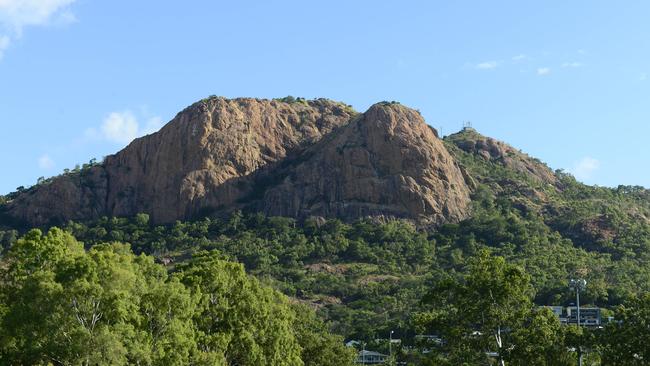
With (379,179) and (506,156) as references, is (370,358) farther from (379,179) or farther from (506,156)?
(506,156)

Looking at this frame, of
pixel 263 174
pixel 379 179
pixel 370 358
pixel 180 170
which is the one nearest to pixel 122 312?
pixel 370 358

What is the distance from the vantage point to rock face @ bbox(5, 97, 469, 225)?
157500 millimetres

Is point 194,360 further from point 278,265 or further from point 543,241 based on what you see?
point 543,241

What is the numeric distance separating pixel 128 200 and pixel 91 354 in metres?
129

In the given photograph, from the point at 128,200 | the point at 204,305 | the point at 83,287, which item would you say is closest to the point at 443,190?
the point at 128,200

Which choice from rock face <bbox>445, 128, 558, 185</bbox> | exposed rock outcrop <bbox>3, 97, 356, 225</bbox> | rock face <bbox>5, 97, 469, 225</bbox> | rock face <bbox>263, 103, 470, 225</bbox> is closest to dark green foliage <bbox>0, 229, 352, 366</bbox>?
rock face <bbox>263, 103, 470, 225</bbox>

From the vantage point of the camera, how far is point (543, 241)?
145 metres

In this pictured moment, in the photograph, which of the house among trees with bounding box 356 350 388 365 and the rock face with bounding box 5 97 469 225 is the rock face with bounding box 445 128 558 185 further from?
the house among trees with bounding box 356 350 388 365

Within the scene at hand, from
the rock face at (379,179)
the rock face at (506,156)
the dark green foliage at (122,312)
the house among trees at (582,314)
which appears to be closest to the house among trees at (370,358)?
the house among trees at (582,314)

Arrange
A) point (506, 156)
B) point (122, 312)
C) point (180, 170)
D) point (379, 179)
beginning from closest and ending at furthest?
point (122, 312), point (379, 179), point (180, 170), point (506, 156)

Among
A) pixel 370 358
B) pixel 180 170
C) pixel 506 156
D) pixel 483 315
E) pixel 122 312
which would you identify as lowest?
pixel 370 358

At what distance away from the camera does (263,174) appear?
6708 inches

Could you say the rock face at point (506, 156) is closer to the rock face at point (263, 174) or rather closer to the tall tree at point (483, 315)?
the rock face at point (263, 174)

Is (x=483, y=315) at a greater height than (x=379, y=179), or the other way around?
(x=379, y=179)
